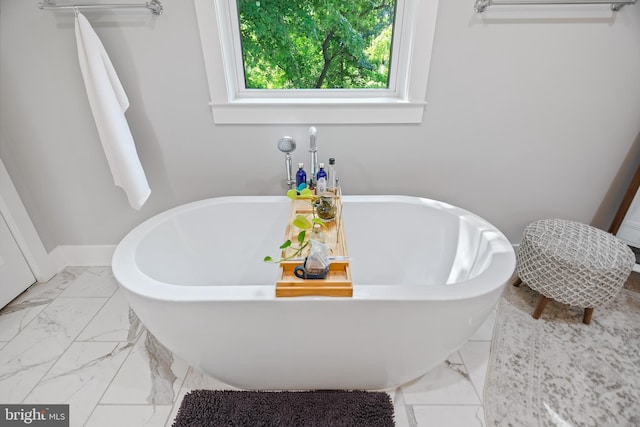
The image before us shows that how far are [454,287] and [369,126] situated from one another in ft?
3.05

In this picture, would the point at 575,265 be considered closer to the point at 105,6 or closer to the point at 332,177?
the point at 332,177

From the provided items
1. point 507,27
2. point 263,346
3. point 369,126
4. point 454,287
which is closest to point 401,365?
point 454,287

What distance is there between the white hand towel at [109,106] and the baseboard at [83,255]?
2.17 feet

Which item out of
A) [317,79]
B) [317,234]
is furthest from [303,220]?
[317,79]

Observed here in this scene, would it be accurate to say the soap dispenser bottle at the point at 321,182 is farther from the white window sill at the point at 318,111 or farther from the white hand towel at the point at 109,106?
the white hand towel at the point at 109,106

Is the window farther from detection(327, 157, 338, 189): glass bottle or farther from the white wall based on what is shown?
detection(327, 157, 338, 189): glass bottle

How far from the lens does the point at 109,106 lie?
4.41 feet

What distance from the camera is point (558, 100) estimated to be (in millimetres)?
1506

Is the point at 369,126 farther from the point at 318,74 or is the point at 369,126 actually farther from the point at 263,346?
the point at 263,346

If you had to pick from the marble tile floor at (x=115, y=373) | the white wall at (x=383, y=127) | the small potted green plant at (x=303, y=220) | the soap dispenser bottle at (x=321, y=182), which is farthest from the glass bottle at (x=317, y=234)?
the marble tile floor at (x=115, y=373)

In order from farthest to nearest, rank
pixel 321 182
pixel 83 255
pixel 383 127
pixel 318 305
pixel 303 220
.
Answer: pixel 83 255 < pixel 383 127 < pixel 321 182 < pixel 303 220 < pixel 318 305

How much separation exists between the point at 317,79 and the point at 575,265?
1492mm

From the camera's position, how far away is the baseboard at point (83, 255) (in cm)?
191

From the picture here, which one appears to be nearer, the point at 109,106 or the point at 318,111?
the point at 109,106
